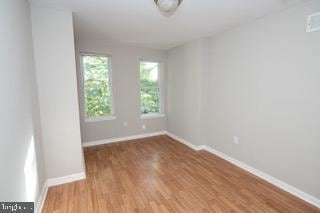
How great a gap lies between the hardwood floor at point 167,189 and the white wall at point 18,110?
59cm

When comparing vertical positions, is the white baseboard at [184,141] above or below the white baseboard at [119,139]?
below

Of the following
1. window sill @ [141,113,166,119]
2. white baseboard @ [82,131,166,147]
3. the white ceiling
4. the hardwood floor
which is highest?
the white ceiling

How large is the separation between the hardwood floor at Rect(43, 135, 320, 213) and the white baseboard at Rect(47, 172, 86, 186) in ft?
0.24

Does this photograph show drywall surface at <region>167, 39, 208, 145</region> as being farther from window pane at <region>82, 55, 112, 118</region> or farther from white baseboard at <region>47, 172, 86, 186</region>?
white baseboard at <region>47, 172, 86, 186</region>

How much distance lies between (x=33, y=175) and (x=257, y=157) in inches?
119

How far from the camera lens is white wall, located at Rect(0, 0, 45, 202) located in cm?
117

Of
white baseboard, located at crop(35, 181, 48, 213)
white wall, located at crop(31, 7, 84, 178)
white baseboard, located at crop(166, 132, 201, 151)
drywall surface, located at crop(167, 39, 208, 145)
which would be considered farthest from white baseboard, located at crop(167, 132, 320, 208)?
white baseboard, located at crop(35, 181, 48, 213)

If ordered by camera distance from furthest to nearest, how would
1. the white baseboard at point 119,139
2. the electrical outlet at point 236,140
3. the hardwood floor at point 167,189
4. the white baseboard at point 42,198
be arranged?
the white baseboard at point 119,139 < the electrical outlet at point 236,140 < the hardwood floor at point 167,189 < the white baseboard at point 42,198

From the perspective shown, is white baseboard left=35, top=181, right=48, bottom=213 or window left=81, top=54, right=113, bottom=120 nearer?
white baseboard left=35, top=181, right=48, bottom=213

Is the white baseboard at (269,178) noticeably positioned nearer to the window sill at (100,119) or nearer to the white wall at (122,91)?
the white wall at (122,91)

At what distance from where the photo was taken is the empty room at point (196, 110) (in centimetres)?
163

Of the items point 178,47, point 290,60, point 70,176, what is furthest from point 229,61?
point 70,176

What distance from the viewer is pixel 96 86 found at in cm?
388

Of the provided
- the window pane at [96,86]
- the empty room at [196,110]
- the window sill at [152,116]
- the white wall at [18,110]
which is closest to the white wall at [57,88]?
the empty room at [196,110]
